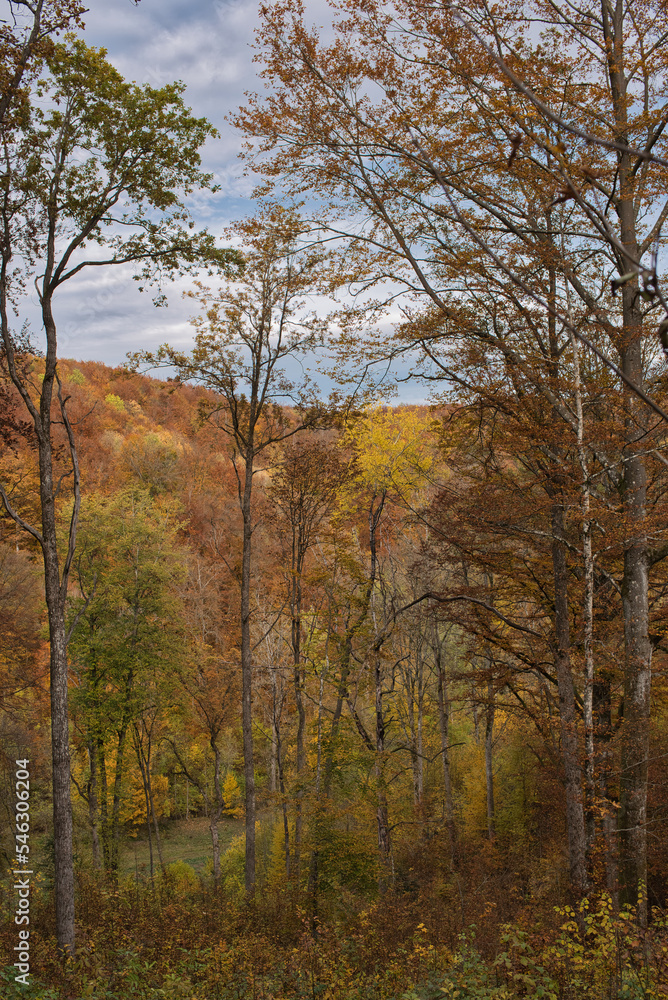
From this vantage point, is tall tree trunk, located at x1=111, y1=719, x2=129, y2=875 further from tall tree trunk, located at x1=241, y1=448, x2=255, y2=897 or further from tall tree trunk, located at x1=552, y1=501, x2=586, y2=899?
tall tree trunk, located at x1=552, y1=501, x2=586, y2=899

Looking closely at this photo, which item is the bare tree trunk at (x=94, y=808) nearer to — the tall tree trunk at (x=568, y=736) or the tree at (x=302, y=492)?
the tree at (x=302, y=492)

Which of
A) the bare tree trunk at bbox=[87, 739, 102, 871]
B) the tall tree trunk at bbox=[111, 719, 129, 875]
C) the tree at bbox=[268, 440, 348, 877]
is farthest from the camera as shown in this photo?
the tall tree trunk at bbox=[111, 719, 129, 875]

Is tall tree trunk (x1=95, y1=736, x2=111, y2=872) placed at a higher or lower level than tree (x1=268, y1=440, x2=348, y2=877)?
lower

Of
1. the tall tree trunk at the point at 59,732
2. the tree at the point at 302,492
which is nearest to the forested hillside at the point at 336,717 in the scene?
the tree at the point at 302,492

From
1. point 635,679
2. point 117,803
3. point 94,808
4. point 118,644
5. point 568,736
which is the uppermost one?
point 635,679

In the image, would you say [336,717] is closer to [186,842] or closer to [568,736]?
[568,736]

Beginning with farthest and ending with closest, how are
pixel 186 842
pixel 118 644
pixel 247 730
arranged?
pixel 186 842, pixel 118 644, pixel 247 730

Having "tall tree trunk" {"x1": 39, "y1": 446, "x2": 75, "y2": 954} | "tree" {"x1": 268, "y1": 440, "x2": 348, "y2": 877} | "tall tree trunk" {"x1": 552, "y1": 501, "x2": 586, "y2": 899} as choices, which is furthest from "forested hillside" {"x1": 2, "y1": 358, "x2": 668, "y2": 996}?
"tall tree trunk" {"x1": 39, "y1": 446, "x2": 75, "y2": 954}

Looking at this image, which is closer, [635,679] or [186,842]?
[635,679]

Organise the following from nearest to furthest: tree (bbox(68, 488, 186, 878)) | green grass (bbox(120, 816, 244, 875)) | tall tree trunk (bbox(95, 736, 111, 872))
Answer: tall tree trunk (bbox(95, 736, 111, 872))
tree (bbox(68, 488, 186, 878))
green grass (bbox(120, 816, 244, 875))

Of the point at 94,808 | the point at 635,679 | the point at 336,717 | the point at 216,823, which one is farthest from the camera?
the point at 216,823

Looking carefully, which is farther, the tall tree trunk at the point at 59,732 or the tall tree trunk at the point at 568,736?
the tall tree trunk at the point at 568,736

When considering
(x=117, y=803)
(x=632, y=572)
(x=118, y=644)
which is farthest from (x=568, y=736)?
(x=117, y=803)

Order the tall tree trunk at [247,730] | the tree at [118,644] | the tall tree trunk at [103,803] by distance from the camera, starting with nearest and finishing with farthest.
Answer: the tall tree trunk at [247,730] < the tall tree trunk at [103,803] < the tree at [118,644]
